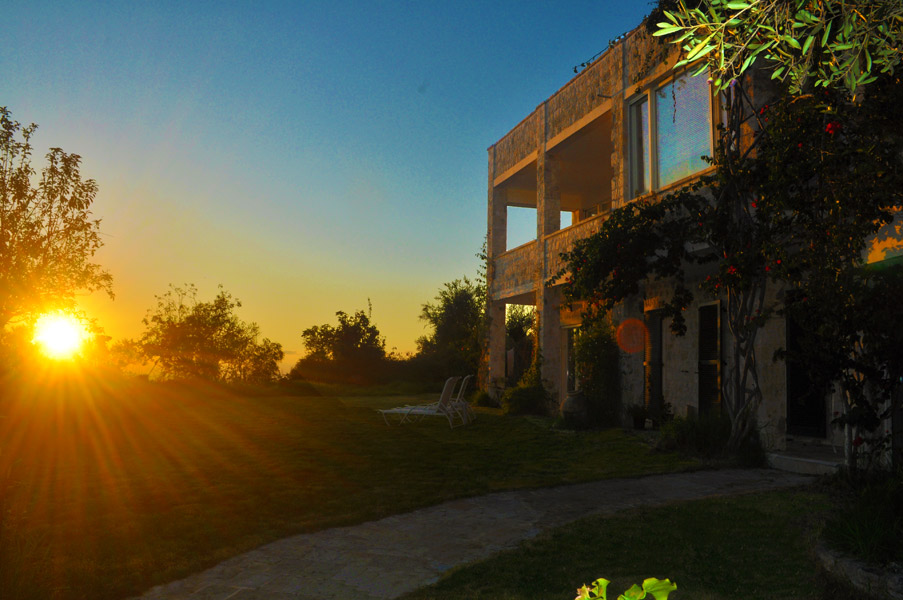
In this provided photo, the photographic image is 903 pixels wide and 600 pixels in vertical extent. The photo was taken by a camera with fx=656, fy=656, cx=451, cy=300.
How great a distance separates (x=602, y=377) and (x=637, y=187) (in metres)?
3.41

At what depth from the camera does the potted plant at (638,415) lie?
11.3 metres

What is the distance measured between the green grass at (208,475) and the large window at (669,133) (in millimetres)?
4337

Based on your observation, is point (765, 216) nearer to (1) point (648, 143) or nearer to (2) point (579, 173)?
(1) point (648, 143)

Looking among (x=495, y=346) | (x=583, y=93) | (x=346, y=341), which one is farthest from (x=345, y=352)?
(x=583, y=93)

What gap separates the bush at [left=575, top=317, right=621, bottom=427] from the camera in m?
11.8

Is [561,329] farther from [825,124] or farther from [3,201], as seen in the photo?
[3,201]

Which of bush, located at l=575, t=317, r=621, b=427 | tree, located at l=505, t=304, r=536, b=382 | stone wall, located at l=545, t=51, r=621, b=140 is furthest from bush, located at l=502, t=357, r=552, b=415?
stone wall, located at l=545, t=51, r=621, b=140

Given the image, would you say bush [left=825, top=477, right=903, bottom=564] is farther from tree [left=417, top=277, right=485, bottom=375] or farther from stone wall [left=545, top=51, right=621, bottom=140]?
tree [left=417, top=277, right=485, bottom=375]

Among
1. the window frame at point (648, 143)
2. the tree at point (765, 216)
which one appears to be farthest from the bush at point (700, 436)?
the window frame at point (648, 143)

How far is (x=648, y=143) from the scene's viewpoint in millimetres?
11102

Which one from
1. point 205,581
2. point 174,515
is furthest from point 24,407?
point 205,581

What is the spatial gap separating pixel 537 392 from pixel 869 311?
10.1m

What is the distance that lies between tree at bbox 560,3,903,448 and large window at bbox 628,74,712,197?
82cm

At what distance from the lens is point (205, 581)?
3.79 metres
